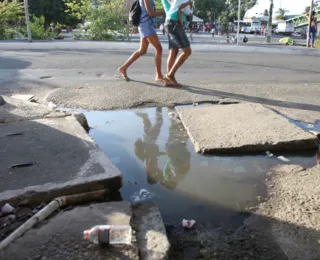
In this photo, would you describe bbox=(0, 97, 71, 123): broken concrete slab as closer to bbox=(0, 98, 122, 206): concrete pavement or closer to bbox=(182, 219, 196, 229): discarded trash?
bbox=(0, 98, 122, 206): concrete pavement

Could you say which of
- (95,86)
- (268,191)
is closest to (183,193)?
(268,191)

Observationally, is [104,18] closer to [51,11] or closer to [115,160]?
[115,160]

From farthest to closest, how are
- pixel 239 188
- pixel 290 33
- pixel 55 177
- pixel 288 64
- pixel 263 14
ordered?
pixel 263 14, pixel 290 33, pixel 288 64, pixel 239 188, pixel 55 177

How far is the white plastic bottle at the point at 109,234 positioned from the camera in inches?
71.4

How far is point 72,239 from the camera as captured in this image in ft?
6.11

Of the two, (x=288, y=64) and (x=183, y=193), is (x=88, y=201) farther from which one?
(x=288, y=64)

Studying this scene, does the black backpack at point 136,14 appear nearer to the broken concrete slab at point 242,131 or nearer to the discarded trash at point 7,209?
the broken concrete slab at point 242,131

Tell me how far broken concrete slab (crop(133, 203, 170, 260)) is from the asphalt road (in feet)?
8.91

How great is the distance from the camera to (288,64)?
9.39m

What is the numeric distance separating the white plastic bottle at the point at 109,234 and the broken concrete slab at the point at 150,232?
8 cm

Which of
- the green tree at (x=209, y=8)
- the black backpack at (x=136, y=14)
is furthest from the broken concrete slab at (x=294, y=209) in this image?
Answer: the green tree at (x=209, y=8)

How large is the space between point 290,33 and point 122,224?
5848 cm

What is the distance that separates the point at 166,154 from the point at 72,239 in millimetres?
1604

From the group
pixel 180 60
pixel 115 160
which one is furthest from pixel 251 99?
pixel 115 160
